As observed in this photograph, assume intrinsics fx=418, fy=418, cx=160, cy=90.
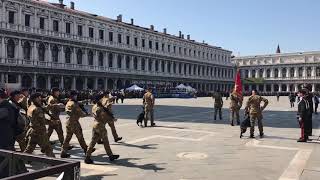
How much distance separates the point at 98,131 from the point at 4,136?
10.0ft

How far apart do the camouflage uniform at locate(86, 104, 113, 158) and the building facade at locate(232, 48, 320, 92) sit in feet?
330

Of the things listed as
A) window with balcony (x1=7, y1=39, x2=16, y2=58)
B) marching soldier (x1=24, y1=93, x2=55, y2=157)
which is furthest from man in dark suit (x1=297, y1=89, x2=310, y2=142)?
window with balcony (x1=7, y1=39, x2=16, y2=58)

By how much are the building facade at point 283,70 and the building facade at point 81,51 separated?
35.1m

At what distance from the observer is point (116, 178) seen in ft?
24.7

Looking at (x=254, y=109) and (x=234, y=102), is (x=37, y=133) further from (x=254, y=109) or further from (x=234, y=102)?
(x=234, y=102)

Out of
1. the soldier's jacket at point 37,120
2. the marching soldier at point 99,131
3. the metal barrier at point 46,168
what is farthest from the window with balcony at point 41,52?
the metal barrier at point 46,168

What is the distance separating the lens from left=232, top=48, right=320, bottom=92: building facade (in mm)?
106062

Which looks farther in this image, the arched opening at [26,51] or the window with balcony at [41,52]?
the window with balcony at [41,52]

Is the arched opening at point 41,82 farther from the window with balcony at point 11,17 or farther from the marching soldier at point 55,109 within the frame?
the marching soldier at point 55,109

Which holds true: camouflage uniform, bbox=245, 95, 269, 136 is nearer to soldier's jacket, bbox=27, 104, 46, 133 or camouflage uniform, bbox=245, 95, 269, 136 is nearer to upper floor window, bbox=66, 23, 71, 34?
soldier's jacket, bbox=27, 104, 46, 133

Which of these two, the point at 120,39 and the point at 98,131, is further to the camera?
the point at 120,39

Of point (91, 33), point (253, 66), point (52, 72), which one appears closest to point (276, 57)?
point (253, 66)

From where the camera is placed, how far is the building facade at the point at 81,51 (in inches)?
1816

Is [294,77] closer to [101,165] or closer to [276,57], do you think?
[276,57]
